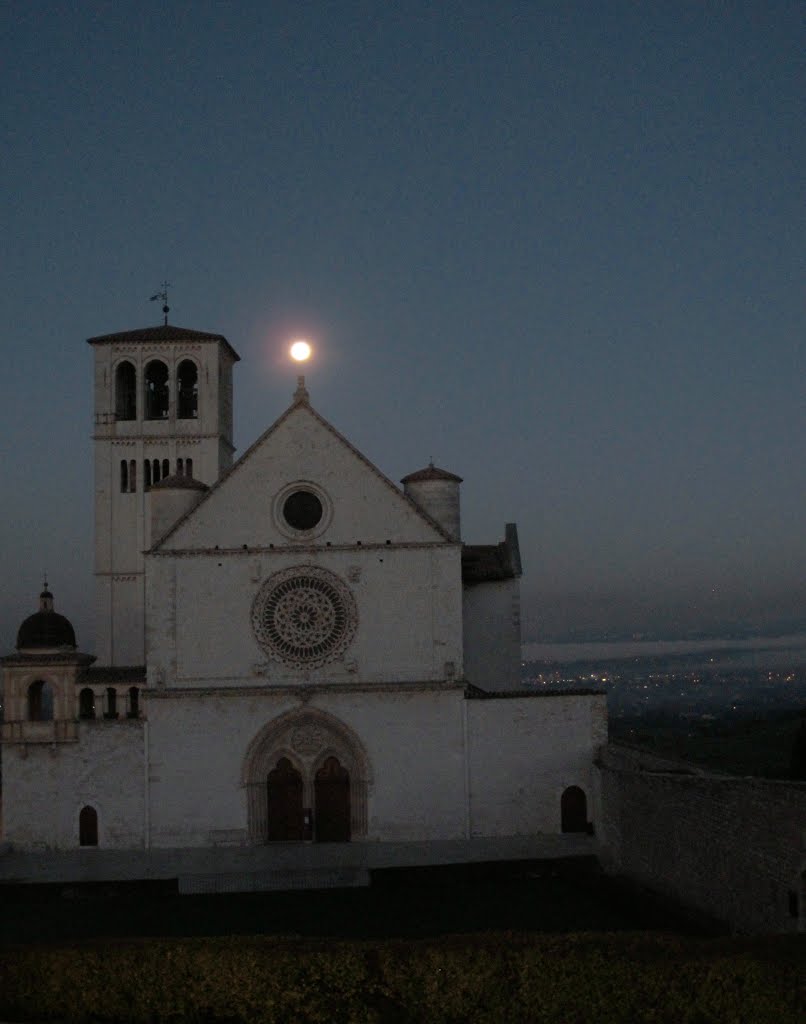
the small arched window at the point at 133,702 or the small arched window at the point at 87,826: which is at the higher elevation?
the small arched window at the point at 133,702

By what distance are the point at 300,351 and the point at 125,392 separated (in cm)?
1168

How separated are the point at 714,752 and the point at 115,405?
179ft

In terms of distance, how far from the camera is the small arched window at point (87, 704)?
3194 cm

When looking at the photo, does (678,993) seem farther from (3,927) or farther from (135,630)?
(135,630)

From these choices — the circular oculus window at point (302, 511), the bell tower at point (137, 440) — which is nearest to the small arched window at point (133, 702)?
the circular oculus window at point (302, 511)

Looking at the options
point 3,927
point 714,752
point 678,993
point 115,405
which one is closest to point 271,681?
point 3,927

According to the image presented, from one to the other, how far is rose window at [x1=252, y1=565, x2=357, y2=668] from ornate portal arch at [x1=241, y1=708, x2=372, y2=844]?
1.56 m

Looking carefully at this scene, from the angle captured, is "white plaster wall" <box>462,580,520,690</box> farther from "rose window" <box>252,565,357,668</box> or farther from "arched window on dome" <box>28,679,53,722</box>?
"arched window on dome" <box>28,679,53,722</box>

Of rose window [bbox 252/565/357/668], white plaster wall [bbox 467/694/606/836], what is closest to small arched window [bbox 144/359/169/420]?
rose window [bbox 252/565/357/668]

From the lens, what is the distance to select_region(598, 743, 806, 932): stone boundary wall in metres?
16.9

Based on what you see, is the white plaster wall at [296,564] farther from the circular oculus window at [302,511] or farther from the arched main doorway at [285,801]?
the arched main doorway at [285,801]

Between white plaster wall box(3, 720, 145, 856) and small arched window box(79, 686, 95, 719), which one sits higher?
small arched window box(79, 686, 95, 719)

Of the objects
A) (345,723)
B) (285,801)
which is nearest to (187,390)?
(345,723)

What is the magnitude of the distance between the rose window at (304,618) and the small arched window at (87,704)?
4.95 metres
